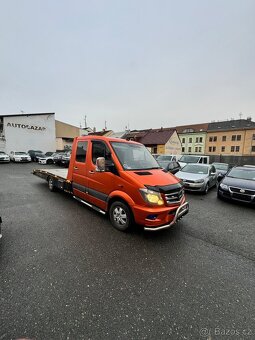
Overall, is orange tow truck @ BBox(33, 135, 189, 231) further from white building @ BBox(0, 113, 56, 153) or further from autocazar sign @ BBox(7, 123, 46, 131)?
autocazar sign @ BBox(7, 123, 46, 131)

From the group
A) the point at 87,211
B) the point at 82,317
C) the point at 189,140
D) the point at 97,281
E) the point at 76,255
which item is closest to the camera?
the point at 82,317

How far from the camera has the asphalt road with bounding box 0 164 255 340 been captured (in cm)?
182

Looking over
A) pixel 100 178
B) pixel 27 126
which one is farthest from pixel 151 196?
pixel 27 126

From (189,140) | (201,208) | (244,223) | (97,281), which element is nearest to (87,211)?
(97,281)

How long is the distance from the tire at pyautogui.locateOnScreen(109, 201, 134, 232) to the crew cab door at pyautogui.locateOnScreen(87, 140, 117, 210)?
1.10 feet

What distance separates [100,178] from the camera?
4.31 meters

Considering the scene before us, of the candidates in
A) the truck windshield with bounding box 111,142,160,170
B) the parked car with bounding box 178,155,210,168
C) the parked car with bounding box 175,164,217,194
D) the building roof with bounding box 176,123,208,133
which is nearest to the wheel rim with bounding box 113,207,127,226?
the truck windshield with bounding box 111,142,160,170

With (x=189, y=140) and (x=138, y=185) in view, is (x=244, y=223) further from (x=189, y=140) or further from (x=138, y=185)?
(x=189, y=140)

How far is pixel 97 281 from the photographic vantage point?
2434mm

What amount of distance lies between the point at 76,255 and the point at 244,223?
4785mm

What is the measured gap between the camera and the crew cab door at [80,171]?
492 cm

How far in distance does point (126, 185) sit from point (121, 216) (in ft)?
2.66

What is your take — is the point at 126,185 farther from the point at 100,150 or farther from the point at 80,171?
the point at 80,171

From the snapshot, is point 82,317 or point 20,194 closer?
point 82,317
